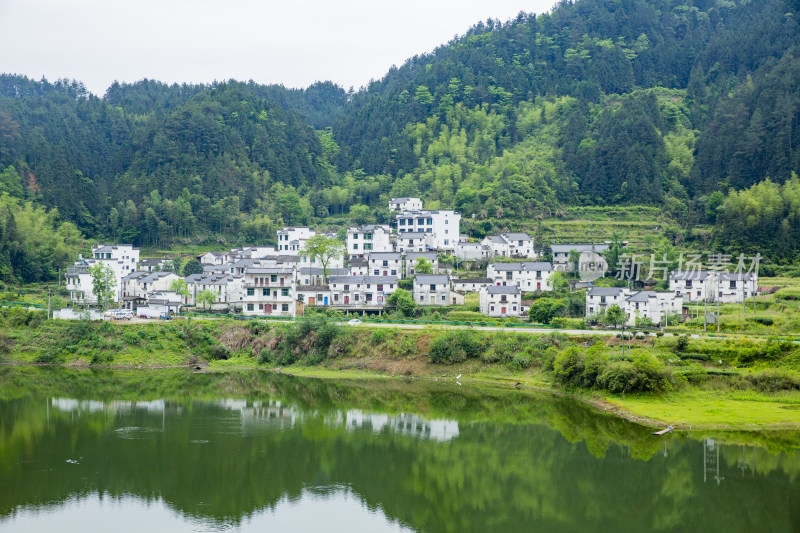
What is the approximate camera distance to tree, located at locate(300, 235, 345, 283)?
50.4 meters

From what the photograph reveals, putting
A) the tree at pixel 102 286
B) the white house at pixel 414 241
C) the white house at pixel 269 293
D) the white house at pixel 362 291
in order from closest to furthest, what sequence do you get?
the white house at pixel 269 293 → the tree at pixel 102 286 → the white house at pixel 362 291 → the white house at pixel 414 241

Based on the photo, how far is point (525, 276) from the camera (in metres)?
47.9

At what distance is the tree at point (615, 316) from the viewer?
3719 centimetres

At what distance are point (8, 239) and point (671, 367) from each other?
46.4 meters

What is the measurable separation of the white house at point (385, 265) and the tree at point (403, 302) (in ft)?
20.5

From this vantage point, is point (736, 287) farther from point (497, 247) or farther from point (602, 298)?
point (497, 247)

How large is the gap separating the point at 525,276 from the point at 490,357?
47.5 ft

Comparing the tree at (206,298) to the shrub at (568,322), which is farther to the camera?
the tree at (206,298)

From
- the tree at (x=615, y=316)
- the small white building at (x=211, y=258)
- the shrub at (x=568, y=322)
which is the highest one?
the small white building at (x=211, y=258)

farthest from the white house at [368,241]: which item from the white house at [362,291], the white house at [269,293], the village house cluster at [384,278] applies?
the white house at [269,293]

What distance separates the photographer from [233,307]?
153 ft

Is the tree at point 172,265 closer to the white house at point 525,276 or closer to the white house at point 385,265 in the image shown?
the white house at point 385,265

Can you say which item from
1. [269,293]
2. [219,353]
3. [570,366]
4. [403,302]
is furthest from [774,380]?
[269,293]

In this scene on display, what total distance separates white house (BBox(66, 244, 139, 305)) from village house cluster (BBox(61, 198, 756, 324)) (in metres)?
0.07
